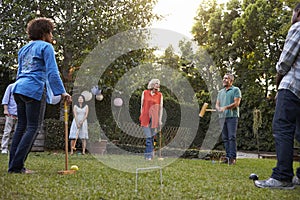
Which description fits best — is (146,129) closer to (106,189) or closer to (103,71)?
(103,71)

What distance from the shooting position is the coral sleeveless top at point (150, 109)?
23.2 ft

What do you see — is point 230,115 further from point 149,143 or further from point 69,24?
point 69,24

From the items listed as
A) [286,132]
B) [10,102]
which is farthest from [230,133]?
[10,102]

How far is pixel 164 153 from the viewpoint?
29.9ft

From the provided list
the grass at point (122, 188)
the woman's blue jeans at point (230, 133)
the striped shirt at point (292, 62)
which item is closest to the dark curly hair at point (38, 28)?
the grass at point (122, 188)

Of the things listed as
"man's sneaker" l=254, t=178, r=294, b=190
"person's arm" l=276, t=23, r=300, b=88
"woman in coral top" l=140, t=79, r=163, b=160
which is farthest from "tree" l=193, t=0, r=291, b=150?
"man's sneaker" l=254, t=178, r=294, b=190

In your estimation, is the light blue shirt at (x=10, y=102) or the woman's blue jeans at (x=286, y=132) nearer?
the woman's blue jeans at (x=286, y=132)

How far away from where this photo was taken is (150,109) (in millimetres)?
7137

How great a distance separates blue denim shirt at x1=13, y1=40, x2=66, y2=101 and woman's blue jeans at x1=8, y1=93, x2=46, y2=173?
0.08 meters

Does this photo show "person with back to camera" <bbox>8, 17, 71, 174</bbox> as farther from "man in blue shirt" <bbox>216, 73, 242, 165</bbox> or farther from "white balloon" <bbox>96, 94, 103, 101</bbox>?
"white balloon" <bbox>96, 94, 103, 101</bbox>

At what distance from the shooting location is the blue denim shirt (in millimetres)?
3789

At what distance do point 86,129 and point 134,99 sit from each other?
3073mm

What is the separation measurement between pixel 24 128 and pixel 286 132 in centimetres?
240

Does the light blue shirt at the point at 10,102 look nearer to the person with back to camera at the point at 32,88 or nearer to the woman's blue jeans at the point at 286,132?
the person with back to camera at the point at 32,88
